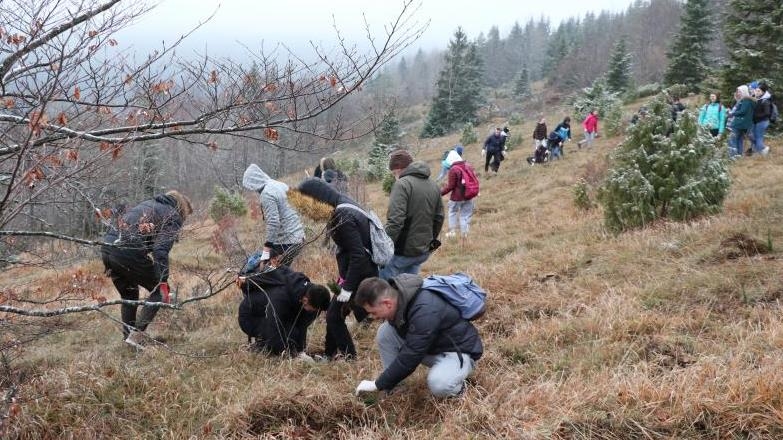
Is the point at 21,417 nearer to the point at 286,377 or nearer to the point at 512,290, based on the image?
the point at 286,377

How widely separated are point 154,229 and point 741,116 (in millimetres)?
9996

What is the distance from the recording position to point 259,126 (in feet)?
11.6

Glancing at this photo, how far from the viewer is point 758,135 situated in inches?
392

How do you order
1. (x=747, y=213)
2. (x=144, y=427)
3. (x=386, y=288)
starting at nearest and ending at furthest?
(x=386, y=288)
(x=144, y=427)
(x=747, y=213)

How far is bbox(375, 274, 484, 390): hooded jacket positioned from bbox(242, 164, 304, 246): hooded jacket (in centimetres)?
152

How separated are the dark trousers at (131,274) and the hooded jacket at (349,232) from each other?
1.67 metres

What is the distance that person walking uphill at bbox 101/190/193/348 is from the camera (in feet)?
13.4

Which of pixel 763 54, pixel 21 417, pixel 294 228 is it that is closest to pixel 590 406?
pixel 294 228

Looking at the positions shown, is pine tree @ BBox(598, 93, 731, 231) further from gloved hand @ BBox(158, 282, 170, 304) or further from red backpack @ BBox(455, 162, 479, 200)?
gloved hand @ BBox(158, 282, 170, 304)

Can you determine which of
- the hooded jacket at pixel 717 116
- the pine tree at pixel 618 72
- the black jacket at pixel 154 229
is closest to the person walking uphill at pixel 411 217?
the black jacket at pixel 154 229

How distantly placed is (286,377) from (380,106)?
2107 mm

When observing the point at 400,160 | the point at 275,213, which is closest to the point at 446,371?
the point at 275,213

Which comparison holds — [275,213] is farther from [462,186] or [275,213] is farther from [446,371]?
[462,186]

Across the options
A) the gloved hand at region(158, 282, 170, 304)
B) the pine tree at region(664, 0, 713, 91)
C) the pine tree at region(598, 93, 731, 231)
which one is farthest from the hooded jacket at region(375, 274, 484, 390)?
the pine tree at region(664, 0, 713, 91)
